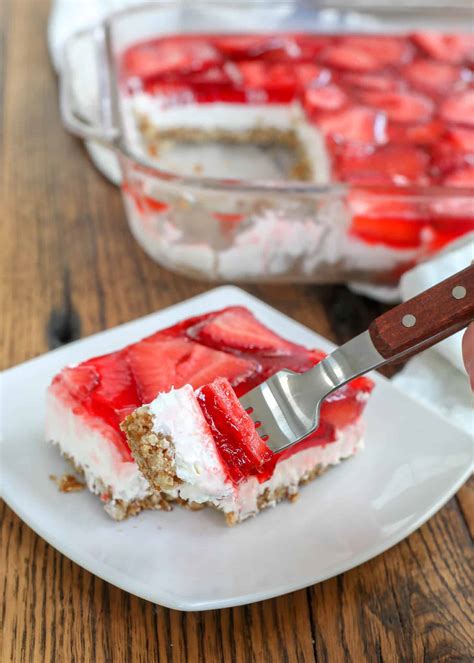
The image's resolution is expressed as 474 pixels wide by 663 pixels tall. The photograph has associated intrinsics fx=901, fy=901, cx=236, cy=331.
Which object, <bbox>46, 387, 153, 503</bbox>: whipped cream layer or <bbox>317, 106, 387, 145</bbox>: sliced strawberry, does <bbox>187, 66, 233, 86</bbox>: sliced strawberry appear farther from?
<bbox>46, 387, 153, 503</bbox>: whipped cream layer

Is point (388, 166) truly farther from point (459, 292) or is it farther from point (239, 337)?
point (459, 292)

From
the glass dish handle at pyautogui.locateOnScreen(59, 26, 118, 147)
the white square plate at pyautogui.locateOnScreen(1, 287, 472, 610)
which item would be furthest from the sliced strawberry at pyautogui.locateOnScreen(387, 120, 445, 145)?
the white square plate at pyautogui.locateOnScreen(1, 287, 472, 610)

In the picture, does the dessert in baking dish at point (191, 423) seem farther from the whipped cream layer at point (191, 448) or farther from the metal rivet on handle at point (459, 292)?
the metal rivet on handle at point (459, 292)

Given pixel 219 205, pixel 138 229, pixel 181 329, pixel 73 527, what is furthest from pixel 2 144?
pixel 73 527

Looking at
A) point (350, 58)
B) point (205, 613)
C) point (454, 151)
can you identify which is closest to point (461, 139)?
point (454, 151)

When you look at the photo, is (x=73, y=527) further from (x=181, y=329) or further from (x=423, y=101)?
(x=423, y=101)

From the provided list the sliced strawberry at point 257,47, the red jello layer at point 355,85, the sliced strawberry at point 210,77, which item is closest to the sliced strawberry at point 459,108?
the red jello layer at point 355,85

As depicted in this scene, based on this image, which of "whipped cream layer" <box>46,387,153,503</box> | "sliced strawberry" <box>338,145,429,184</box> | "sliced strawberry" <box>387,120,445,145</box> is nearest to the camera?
"whipped cream layer" <box>46,387,153,503</box>
